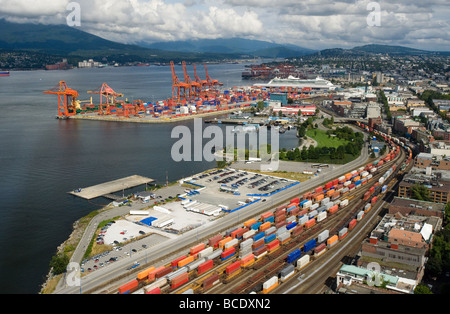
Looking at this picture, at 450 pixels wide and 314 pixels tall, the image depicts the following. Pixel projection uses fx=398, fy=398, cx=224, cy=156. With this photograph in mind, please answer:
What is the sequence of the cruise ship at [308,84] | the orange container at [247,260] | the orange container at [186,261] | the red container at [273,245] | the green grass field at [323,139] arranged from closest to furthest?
the orange container at [186,261]
the orange container at [247,260]
the red container at [273,245]
the green grass field at [323,139]
the cruise ship at [308,84]

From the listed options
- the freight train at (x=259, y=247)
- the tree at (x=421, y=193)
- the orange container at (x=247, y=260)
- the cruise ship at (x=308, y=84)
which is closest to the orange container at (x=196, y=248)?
the freight train at (x=259, y=247)

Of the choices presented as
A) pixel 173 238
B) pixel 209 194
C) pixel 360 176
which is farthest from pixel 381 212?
pixel 173 238

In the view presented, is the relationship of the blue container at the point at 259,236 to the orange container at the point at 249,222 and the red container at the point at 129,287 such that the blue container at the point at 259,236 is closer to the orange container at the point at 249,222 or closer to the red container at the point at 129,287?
the orange container at the point at 249,222

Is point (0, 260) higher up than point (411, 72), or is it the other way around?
point (411, 72)

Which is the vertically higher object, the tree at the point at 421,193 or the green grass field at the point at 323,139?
the green grass field at the point at 323,139

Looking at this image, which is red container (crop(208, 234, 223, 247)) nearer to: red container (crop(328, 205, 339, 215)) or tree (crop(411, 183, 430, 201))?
red container (crop(328, 205, 339, 215))

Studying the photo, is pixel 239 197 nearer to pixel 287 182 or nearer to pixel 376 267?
pixel 287 182
